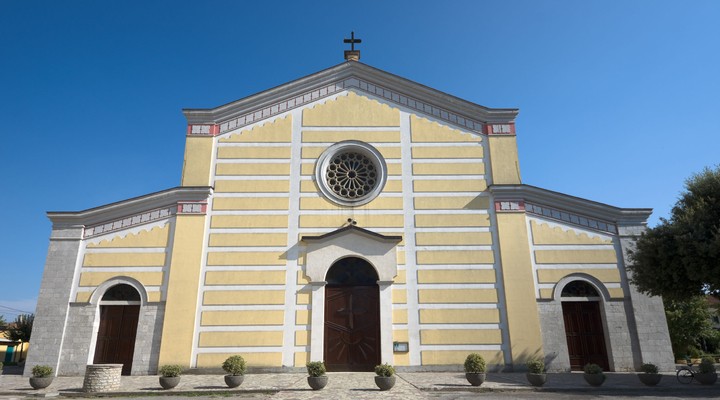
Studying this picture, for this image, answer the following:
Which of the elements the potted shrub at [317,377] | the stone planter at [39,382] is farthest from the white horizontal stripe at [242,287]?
the stone planter at [39,382]

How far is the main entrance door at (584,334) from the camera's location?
55.2 ft

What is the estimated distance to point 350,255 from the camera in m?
17.5

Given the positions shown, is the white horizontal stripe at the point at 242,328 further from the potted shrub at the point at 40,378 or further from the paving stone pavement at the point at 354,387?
the potted shrub at the point at 40,378

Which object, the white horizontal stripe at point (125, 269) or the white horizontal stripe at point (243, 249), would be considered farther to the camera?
the white horizontal stripe at point (243, 249)

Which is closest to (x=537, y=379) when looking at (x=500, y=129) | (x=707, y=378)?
(x=707, y=378)

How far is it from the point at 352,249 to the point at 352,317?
2.63 metres

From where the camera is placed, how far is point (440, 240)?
1797 centimetres

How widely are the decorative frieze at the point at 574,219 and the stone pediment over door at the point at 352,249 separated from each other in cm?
607

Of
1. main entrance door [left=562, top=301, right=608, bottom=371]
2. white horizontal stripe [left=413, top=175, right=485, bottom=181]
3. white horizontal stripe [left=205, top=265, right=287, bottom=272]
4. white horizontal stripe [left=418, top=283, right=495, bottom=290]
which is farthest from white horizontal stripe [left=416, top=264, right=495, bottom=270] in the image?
white horizontal stripe [left=205, top=265, right=287, bottom=272]

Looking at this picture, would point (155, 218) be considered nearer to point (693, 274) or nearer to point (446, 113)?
point (446, 113)

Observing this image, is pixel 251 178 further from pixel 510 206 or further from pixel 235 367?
pixel 510 206

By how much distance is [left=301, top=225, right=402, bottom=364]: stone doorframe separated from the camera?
55.5 feet

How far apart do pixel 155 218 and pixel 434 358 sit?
1248cm

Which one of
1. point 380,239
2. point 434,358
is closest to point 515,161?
point 380,239
